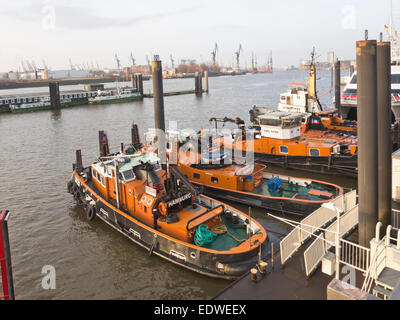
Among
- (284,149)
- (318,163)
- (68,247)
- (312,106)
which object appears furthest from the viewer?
(312,106)

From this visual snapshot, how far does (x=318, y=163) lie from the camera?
925 inches

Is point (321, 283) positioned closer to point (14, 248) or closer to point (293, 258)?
point (293, 258)

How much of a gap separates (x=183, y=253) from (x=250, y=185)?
655cm

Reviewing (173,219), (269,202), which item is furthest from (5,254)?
(269,202)

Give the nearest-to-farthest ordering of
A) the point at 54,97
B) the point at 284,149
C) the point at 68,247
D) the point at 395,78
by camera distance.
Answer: the point at 68,247, the point at 284,149, the point at 395,78, the point at 54,97

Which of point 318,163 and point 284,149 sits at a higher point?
point 284,149

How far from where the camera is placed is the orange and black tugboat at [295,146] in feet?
75.2

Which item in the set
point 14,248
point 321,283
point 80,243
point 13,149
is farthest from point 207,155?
point 13,149

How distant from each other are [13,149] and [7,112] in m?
35.7

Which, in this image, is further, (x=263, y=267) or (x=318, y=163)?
(x=318, y=163)

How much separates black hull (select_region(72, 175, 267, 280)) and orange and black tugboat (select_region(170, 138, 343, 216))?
4.65 metres

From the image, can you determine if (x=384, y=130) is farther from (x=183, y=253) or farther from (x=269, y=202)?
(x=269, y=202)

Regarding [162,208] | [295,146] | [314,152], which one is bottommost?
[162,208]
